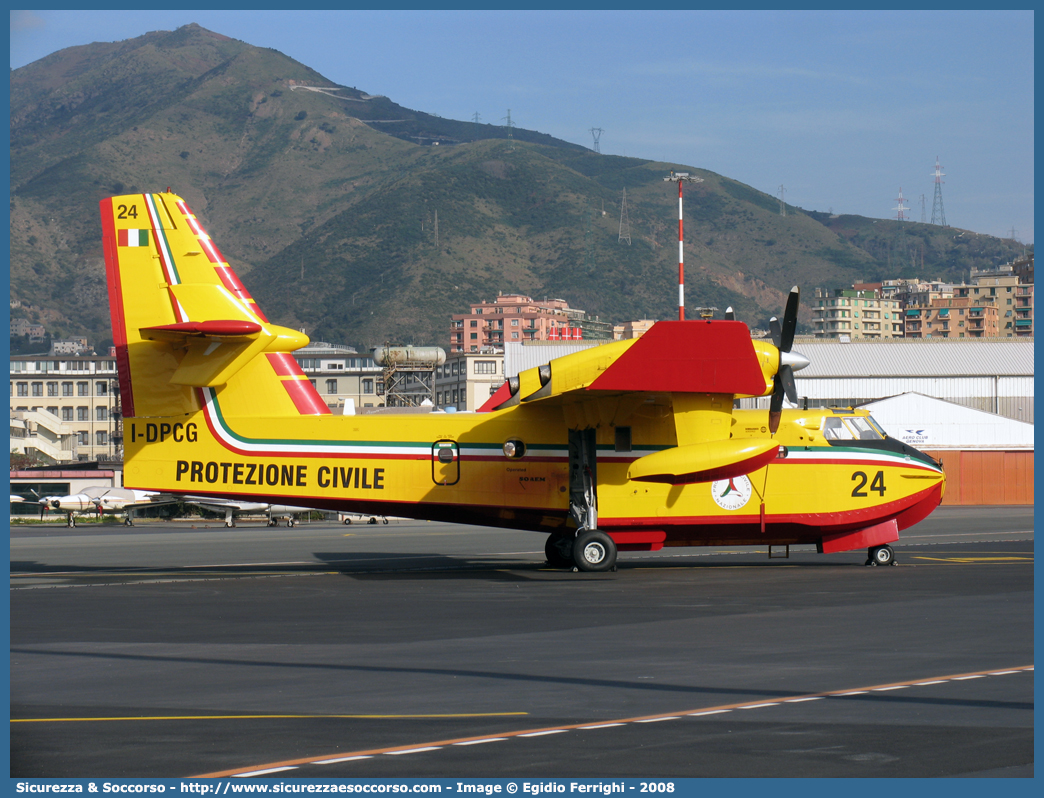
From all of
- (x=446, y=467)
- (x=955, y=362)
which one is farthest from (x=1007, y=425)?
(x=446, y=467)

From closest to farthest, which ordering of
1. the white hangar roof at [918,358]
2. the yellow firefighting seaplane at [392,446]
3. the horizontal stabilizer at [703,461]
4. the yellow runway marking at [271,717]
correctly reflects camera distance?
the yellow runway marking at [271,717]
the horizontal stabilizer at [703,461]
the yellow firefighting seaplane at [392,446]
the white hangar roof at [918,358]

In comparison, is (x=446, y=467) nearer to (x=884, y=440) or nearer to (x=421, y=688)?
(x=884, y=440)

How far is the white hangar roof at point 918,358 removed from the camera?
285ft

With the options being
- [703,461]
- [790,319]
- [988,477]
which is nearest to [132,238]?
[703,461]

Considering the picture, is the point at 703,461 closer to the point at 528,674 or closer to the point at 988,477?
the point at 528,674

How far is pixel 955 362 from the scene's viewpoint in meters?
88.4

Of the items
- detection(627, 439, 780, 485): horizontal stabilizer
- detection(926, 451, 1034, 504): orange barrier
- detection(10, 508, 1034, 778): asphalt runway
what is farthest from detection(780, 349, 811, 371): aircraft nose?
detection(926, 451, 1034, 504): orange barrier

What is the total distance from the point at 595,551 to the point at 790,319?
20.5ft

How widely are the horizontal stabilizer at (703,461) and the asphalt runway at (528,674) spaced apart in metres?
2.12

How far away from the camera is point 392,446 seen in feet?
78.1

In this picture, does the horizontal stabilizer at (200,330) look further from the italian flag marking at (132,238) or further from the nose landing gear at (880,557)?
the nose landing gear at (880,557)

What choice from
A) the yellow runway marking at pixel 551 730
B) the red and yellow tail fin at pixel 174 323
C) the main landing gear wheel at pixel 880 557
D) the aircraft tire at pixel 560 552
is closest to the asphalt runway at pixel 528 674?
the yellow runway marking at pixel 551 730

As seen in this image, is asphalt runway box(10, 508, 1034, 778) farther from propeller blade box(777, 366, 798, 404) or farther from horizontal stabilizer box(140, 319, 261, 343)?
horizontal stabilizer box(140, 319, 261, 343)

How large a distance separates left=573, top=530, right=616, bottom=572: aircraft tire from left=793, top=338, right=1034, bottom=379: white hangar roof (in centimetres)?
6588
